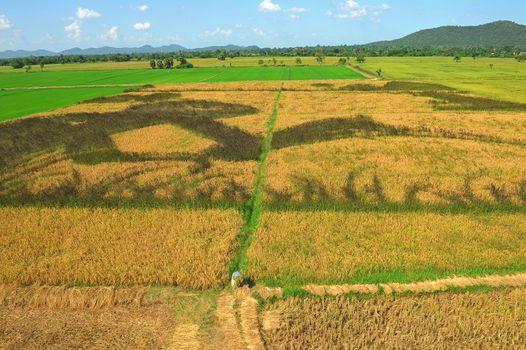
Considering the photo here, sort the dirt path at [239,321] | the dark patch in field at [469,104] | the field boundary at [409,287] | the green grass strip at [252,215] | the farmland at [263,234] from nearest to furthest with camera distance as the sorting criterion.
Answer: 1. the dirt path at [239,321]
2. the farmland at [263,234]
3. the field boundary at [409,287]
4. the green grass strip at [252,215]
5. the dark patch in field at [469,104]

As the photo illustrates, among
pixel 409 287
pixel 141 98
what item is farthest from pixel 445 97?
pixel 409 287

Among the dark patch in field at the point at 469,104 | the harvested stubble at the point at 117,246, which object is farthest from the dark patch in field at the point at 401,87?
the harvested stubble at the point at 117,246

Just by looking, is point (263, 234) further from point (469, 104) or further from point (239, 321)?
point (469, 104)

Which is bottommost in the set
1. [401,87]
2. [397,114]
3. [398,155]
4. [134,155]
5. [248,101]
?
[398,155]

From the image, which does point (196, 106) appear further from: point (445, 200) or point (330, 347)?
point (330, 347)

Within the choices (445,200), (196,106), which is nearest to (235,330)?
(445,200)

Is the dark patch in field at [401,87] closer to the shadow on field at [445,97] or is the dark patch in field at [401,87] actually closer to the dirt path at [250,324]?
the shadow on field at [445,97]
